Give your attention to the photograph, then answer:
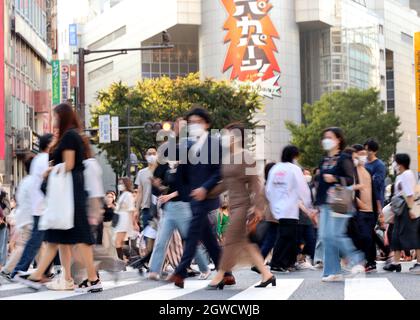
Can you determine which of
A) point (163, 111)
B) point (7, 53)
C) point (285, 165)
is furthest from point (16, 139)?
point (285, 165)

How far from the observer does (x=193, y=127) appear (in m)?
9.53

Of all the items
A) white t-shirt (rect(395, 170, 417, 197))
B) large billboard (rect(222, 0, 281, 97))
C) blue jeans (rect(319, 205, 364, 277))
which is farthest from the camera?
large billboard (rect(222, 0, 281, 97))

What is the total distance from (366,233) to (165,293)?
3.76 meters

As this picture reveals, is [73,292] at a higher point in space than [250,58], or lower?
lower

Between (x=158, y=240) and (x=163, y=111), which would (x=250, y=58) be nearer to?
(x=163, y=111)

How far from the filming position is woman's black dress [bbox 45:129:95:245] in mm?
9242

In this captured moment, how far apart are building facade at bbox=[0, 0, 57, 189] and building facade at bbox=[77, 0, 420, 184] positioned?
3305 centimetres

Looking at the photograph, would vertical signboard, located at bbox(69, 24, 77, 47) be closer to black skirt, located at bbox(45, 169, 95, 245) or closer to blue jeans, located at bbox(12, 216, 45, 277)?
blue jeans, located at bbox(12, 216, 45, 277)

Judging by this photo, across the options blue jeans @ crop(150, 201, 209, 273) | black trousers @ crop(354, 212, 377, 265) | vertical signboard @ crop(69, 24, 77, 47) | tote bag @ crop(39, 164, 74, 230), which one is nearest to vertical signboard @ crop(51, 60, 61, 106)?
black trousers @ crop(354, 212, 377, 265)

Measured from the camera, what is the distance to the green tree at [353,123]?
5831cm

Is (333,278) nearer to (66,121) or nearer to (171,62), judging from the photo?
(66,121)

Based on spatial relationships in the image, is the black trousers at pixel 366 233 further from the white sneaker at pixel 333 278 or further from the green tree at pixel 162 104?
the green tree at pixel 162 104

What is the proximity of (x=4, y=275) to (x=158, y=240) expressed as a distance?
6.63ft
